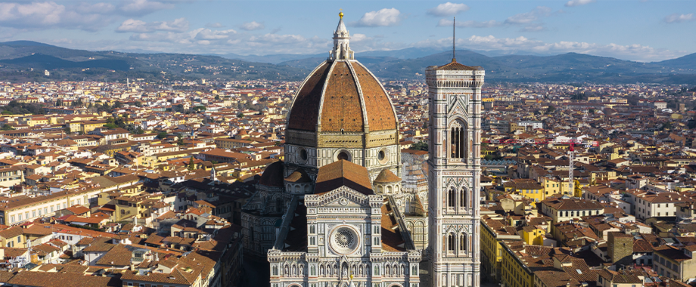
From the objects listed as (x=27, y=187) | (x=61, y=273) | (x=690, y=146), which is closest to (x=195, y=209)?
(x=61, y=273)

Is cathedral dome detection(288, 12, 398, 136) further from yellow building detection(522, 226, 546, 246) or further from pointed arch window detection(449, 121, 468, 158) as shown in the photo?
yellow building detection(522, 226, 546, 246)

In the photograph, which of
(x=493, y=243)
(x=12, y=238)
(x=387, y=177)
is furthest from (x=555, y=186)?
(x=12, y=238)

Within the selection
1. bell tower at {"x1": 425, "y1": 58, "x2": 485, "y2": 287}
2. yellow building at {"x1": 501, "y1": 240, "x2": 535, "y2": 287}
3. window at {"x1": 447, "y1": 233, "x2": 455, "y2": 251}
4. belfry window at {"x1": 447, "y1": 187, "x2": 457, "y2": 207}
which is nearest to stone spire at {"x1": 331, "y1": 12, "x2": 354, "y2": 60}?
bell tower at {"x1": 425, "y1": 58, "x2": 485, "y2": 287}

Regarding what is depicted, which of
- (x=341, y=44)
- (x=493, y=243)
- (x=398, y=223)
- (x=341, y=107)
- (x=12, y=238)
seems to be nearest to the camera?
(x=398, y=223)

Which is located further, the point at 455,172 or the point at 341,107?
the point at 341,107

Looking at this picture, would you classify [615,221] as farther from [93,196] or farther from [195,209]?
[93,196]

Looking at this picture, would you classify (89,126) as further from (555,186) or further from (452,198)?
(452,198)

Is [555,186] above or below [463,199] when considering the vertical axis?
below
